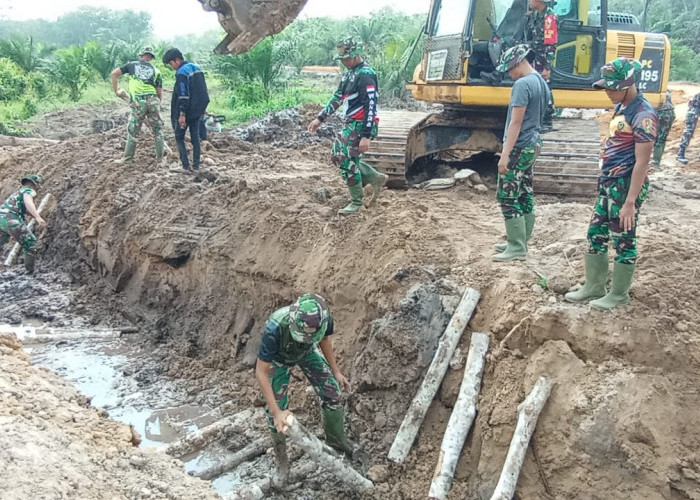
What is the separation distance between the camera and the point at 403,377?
5207 millimetres

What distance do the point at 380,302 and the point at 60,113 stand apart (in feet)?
50.6

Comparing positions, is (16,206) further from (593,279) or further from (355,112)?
(593,279)

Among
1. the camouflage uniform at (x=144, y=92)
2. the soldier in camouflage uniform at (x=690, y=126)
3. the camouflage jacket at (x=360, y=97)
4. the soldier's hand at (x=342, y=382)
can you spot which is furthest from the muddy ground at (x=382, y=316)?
the soldier in camouflage uniform at (x=690, y=126)

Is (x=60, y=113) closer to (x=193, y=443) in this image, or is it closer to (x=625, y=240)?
(x=193, y=443)

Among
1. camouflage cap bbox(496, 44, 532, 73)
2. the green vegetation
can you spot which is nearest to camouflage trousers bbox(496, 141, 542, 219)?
camouflage cap bbox(496, 44, 532, 73)

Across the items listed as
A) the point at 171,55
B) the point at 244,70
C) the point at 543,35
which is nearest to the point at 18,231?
the point at 171,55

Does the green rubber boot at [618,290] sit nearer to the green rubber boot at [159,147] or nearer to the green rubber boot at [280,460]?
the green rubber boot at [280,460]

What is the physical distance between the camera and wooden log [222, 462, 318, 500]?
4590 millimetres

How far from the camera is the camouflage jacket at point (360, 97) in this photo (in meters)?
6.60

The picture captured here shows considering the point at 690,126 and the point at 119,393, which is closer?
the point at 119,393

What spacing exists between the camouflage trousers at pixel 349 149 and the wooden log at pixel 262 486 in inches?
124

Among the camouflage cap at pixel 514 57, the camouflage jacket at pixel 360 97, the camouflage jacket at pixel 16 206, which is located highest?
the camouflage cap at pixel 514 57

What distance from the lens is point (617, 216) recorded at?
4477 millimetres

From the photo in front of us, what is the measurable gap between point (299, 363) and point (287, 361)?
0.42ft
